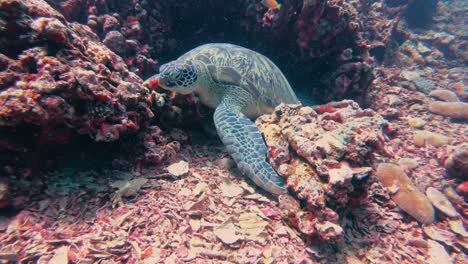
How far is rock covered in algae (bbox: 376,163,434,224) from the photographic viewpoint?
11.1 ft

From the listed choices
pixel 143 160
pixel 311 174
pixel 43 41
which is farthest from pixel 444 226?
pixel 43 41

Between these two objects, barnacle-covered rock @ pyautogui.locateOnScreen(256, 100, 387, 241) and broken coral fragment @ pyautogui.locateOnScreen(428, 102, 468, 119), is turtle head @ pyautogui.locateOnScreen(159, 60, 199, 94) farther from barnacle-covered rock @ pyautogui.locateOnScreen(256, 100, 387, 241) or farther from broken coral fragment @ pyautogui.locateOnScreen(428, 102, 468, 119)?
broken coral fragment @ pyautogui.locateOnScreen(428, 102, 468, 119)

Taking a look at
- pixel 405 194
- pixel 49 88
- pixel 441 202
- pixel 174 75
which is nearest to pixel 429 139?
pixel 441 202

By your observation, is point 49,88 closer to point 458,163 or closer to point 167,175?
point 167,175

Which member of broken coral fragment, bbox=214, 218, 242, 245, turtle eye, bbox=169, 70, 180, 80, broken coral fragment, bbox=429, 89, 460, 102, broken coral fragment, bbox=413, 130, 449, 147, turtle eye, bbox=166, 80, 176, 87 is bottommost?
broken coral fragment, bbox=429, 89, 460, 102

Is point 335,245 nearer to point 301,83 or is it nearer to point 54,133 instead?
point 54,133

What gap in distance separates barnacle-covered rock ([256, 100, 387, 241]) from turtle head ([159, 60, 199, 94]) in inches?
61.5

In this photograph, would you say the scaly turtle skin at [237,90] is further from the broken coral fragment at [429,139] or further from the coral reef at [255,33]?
the broken coral fragment at [429,139]

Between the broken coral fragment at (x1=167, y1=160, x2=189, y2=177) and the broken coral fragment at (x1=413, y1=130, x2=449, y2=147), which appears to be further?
the broken coral fragment at (x1=413, y1=130, x2=449, y2=147)

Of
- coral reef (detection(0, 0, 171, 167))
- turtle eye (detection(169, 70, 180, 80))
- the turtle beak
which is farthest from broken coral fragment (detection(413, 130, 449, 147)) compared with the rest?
coral reef (detection(0, 0, 171, 167))

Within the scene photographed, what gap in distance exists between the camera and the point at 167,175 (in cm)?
325

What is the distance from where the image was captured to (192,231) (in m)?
2.63

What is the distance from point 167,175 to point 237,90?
2.27 m

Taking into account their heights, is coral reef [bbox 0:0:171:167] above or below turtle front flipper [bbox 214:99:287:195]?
above
